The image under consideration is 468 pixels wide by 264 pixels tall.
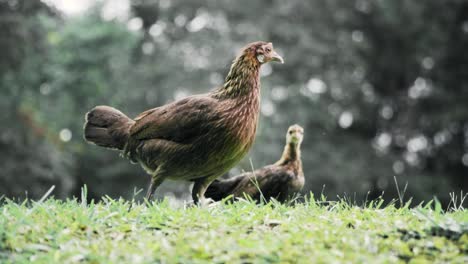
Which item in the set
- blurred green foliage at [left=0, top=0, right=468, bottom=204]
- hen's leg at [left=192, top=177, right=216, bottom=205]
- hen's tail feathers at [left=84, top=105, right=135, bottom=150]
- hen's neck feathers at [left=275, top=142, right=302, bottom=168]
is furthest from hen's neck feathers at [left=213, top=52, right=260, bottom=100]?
blurred green foliage at [left=0, top=0, right=468, bottom=204]

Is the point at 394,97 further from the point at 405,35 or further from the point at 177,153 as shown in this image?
the point at 177,153

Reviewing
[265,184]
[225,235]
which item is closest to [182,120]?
[265,184]

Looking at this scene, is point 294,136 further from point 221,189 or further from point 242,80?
point 242,80

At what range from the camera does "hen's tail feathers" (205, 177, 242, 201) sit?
835 centimetres

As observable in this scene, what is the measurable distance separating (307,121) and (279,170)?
47.9 feet

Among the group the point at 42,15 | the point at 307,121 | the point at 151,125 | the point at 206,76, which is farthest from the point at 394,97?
the point at 151,125

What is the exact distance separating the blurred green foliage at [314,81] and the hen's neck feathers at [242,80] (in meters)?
14.2

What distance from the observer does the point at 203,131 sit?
22.5 feet

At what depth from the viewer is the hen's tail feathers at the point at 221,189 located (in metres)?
8.35

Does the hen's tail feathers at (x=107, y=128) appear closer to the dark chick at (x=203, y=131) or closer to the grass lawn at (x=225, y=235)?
the dark chick at (x=203, y=131)

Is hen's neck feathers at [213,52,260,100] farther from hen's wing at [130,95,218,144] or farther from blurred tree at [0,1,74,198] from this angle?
blurred tree at [0,1,74,198]

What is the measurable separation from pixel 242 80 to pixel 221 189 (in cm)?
166

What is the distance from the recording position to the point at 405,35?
984 inches

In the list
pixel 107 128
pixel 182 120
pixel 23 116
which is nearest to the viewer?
pixel 182 120
